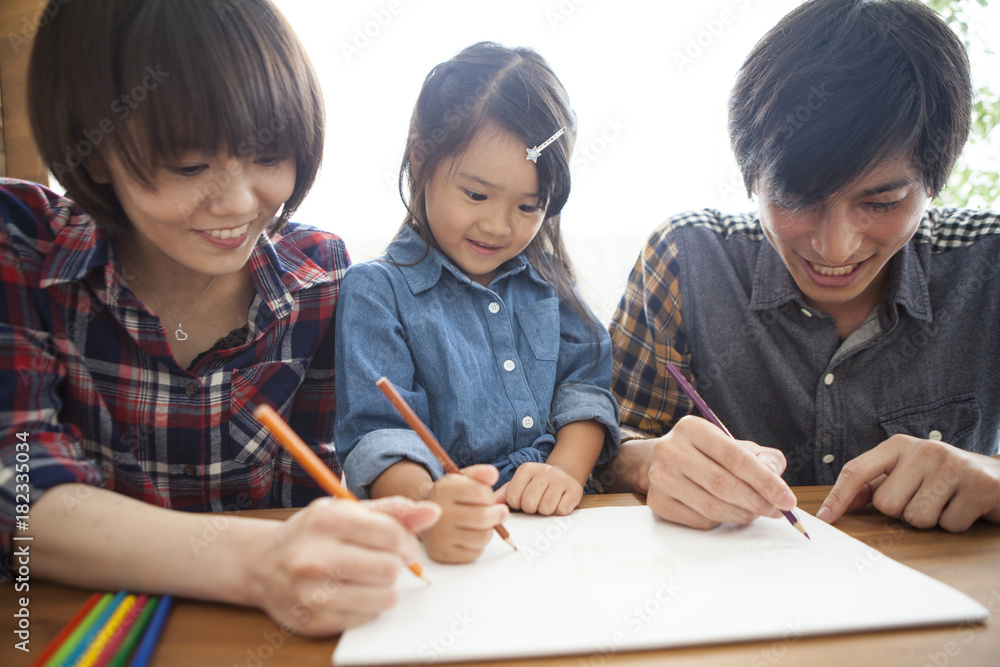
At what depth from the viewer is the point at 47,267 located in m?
0.75

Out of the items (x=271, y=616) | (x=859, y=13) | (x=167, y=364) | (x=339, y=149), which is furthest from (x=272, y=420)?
(x=339, y=149)

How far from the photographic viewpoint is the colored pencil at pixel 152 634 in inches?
17.6

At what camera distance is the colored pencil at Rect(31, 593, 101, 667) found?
428 millimetres

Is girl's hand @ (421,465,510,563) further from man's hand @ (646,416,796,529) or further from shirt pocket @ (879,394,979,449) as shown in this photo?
shirt pocket @ (879,394,979,449)

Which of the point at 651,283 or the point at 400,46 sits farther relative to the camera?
the point at 400,46

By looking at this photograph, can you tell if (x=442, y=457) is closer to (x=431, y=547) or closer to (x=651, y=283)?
(x=431, y=547)

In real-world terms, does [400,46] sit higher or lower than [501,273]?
higher

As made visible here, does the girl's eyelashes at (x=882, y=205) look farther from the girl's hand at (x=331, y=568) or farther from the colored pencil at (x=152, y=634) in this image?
the colored pencil at (x=152, y=634)

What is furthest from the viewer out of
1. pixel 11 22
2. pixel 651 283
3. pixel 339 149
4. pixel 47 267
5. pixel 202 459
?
pixel 339 149

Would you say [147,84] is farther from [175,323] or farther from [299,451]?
[299,451]

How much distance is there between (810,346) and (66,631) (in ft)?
3.44

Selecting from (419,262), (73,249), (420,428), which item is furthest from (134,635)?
(419,262)

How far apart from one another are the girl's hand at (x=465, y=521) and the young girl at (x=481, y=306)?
19cm

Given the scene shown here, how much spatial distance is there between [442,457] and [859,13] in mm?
869
